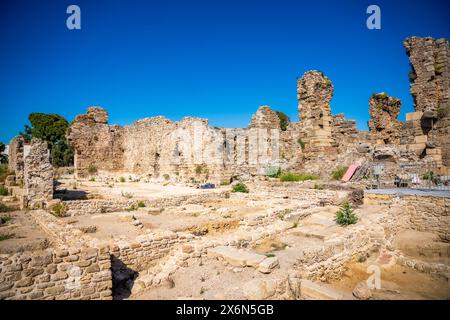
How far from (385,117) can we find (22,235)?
1878cm

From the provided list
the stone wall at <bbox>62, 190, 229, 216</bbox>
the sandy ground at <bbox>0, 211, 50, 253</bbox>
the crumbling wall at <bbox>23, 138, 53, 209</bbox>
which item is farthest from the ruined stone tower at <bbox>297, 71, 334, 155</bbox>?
the sandy ground at <bbox>0, 211, 50, 253</bbox>

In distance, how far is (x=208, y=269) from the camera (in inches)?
216

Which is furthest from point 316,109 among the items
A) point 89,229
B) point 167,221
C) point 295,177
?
point 89,229

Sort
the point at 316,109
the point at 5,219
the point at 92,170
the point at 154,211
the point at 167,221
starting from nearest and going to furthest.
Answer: the point at 5,219
the point at 167,221
the point at 154,211
the point at 316,109
the point at 92,170

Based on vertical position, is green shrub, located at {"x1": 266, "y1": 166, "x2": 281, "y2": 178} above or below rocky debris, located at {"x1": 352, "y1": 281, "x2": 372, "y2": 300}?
above

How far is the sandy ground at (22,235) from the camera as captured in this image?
6252 mm

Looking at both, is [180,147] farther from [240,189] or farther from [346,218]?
[346,218]

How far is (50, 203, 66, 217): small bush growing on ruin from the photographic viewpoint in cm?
986

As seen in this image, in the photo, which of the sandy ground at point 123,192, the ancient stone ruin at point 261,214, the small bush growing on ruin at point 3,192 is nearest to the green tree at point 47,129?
the ancient stone ruin at point 261,214

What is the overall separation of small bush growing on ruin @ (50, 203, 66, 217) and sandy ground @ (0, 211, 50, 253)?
2.41 feet

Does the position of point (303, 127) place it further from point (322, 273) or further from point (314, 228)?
point (322, 273)

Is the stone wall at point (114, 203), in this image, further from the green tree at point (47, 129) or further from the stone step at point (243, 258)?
the green tree at point (47, 129)

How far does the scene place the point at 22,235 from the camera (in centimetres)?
723

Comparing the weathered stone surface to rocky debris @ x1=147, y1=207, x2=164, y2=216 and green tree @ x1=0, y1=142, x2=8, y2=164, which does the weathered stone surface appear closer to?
rocky debris @ x1=147, y1=207, x2=164, y2=216
